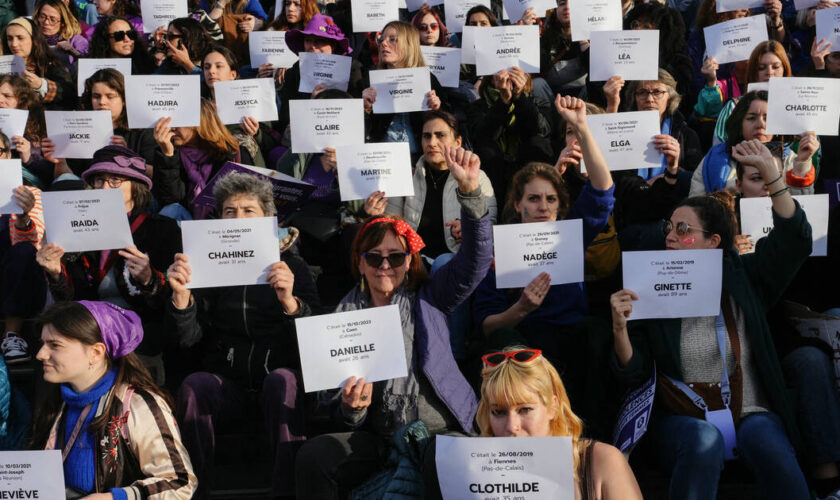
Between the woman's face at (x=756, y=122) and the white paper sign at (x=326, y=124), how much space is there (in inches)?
99.3

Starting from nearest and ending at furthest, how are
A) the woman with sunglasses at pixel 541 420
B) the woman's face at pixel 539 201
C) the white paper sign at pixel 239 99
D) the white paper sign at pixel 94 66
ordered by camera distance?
the woman with sunglasses at pixel 541 420, the woman's face at pixel 539 201, the white paper sign at pixel 239 99, the white paper sign at pixel 94 66

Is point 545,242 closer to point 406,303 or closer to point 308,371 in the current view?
point 406,303

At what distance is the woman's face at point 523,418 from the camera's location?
3.22m

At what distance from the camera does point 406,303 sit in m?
4.30

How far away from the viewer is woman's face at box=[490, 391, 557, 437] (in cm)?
322

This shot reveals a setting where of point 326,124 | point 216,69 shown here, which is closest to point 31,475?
point 326,124

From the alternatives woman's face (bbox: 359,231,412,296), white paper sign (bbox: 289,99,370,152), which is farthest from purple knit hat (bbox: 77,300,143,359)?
white paper sign (bbox: 289,99,370,152)

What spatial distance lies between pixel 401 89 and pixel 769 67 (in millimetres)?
2760

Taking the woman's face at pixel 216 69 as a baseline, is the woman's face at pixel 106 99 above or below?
below

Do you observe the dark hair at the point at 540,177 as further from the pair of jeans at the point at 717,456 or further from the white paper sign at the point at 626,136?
the pair of jeans at the point at 717,456

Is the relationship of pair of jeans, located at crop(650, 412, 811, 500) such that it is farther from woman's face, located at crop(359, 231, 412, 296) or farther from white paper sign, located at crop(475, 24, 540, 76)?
white paper sign, located at crop(475, 24, 540, 76)

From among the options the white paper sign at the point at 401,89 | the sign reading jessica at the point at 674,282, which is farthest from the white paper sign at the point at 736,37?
the sign reading jessica at the point at 674,282

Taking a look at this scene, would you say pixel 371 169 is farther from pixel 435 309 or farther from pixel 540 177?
pixel 435 309

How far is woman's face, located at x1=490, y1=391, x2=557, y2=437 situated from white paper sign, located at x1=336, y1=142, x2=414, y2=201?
227cm
